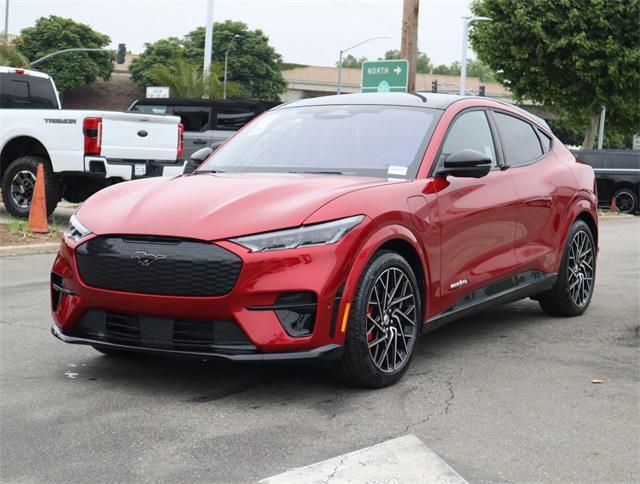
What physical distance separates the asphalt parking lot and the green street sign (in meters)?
13.5

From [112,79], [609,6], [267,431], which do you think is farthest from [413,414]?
[112,79]

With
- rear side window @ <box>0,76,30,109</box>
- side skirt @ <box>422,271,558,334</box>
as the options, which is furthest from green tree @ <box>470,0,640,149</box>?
side skirt @ <box>422,271,558,334</box>

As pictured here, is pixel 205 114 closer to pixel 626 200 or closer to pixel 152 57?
pixel 626 200

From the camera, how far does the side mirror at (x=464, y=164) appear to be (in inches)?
212

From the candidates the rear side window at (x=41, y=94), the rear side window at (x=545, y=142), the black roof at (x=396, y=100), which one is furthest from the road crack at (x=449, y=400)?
the rear side window at (x=41, y=94)

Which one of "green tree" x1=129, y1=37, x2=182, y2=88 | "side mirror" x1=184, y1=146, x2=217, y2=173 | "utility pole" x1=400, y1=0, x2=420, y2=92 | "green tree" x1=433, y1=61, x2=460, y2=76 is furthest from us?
"green tree" x1=433, y1=61, x2=460, y2=76

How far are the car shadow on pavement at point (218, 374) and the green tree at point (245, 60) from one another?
3266 inches

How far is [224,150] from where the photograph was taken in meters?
6.12

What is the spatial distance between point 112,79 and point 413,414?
9084 cm

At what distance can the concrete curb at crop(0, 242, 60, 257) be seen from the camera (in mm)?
10664

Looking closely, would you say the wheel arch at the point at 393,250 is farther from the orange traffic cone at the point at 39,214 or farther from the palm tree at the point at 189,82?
the palm tree at the point at 189,82

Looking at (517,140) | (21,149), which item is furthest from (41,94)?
(517,140)

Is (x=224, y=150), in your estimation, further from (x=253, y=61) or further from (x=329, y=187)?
(x=253, y=61)

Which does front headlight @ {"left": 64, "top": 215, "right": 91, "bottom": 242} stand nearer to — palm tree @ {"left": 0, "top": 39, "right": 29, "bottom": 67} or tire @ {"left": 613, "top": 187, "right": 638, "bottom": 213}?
tire @ {"left": 613, "top": 187, "right": 638, "bottom": 213}
